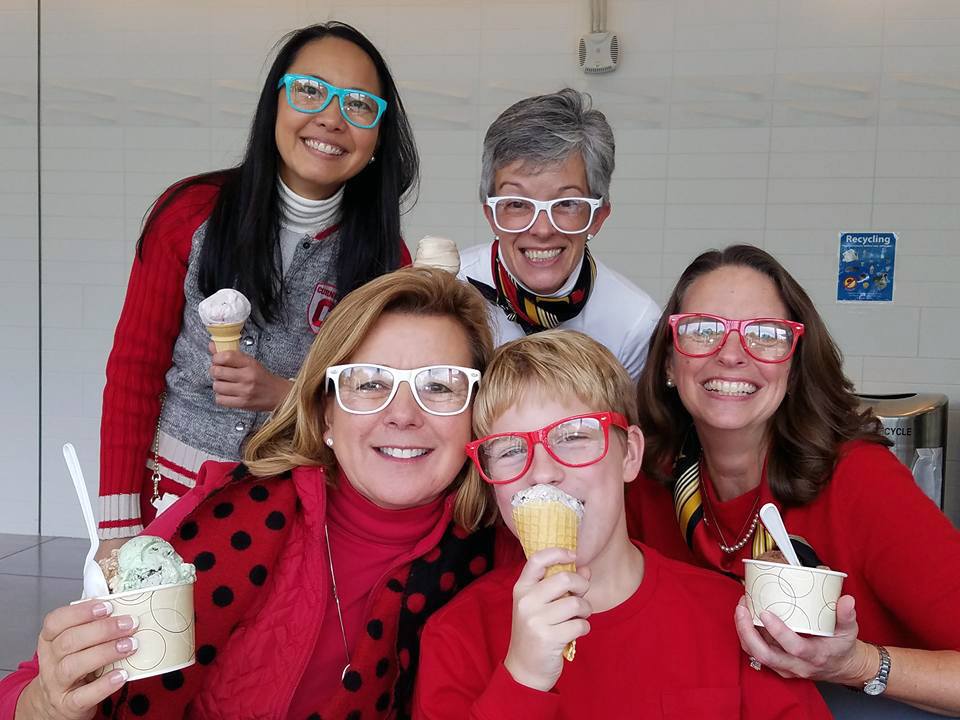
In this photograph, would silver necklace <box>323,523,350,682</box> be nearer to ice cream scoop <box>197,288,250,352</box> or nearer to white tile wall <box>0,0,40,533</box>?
ice cream scoop <box>197,288,250,352</box>

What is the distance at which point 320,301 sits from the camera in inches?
104

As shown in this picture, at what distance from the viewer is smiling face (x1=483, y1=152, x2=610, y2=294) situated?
2.47 m

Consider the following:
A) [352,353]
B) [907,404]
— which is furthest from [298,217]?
[907,404]

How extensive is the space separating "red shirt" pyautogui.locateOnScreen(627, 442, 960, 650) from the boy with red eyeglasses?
291mm

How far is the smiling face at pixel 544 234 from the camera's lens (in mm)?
2475

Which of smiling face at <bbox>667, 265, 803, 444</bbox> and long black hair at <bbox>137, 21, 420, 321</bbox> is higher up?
long black hair at <bbox>137, 21, 420, 321</bbox>

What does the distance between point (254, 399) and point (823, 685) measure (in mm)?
1491

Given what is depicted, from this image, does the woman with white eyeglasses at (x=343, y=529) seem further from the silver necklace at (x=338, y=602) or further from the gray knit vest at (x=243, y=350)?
the gray knit vest at (x=243, y=350)

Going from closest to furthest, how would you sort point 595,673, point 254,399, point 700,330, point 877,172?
point 595,673, point 700,330, point 254,399, point 877,172

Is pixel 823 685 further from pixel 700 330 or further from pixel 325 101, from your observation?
pixel 325 101

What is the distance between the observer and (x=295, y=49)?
8.46ft

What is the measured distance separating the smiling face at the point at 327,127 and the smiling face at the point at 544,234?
407 mm

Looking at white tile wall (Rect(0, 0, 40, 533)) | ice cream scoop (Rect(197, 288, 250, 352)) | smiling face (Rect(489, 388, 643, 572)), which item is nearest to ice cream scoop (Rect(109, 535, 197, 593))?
smiling face (Rect(489, 388, 643, 572))

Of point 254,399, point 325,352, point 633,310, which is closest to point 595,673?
point 325,352
